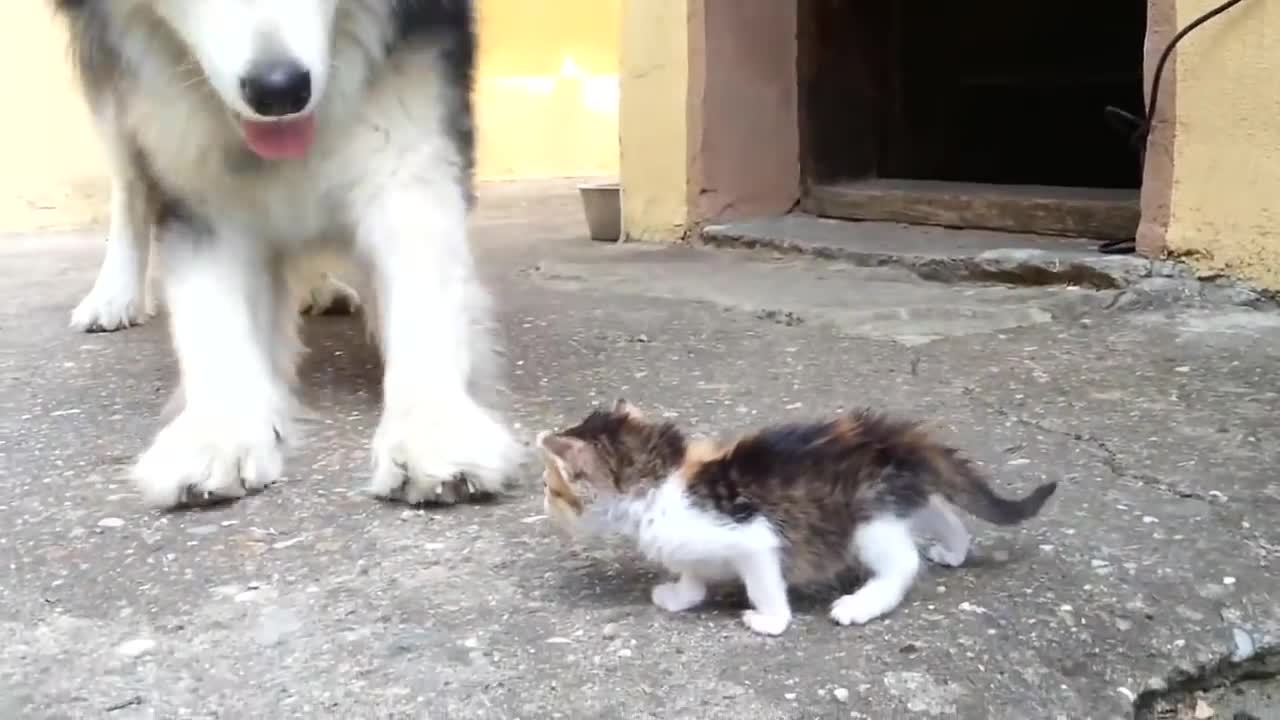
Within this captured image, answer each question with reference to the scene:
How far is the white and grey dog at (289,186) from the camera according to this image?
1418 mm

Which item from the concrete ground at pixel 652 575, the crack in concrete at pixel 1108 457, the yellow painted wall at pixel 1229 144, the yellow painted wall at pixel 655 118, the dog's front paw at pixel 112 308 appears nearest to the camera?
the concrete ground at pixel 652 575

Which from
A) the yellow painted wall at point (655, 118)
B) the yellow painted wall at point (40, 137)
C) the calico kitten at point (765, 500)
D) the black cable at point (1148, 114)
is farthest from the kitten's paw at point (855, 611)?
the yellow painted wall at point (40, 137)

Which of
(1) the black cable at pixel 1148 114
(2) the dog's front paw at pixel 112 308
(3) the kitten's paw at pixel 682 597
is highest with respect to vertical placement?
(1) the black cable at pixel 1148 114

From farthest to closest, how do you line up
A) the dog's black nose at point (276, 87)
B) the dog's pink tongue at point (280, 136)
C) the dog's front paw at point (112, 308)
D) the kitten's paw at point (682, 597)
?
the dog's front paw at point (112, 308) < the dog's pink tongue at point (280, 136) < the dog's black nose at point (276, 87) < the kitten's paw at point (682, 597)

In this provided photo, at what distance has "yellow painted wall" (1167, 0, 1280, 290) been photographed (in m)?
2.22

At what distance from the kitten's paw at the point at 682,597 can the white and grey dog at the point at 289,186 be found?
1.32ft

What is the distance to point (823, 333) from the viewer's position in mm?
2121

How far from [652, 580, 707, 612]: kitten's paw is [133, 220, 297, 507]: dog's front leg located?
1.80 ft

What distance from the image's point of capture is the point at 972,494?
1021 mm

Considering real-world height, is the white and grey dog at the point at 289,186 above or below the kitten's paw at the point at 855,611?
above

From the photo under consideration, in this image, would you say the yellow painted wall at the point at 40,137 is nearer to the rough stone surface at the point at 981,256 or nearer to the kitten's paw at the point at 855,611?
the rough stone surface at the point at 981,256

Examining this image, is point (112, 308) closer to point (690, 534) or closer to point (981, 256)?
point (981, 256)

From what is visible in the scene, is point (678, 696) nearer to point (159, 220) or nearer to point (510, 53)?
point (159, 220)

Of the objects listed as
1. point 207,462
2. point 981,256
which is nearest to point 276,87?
point 207,462
